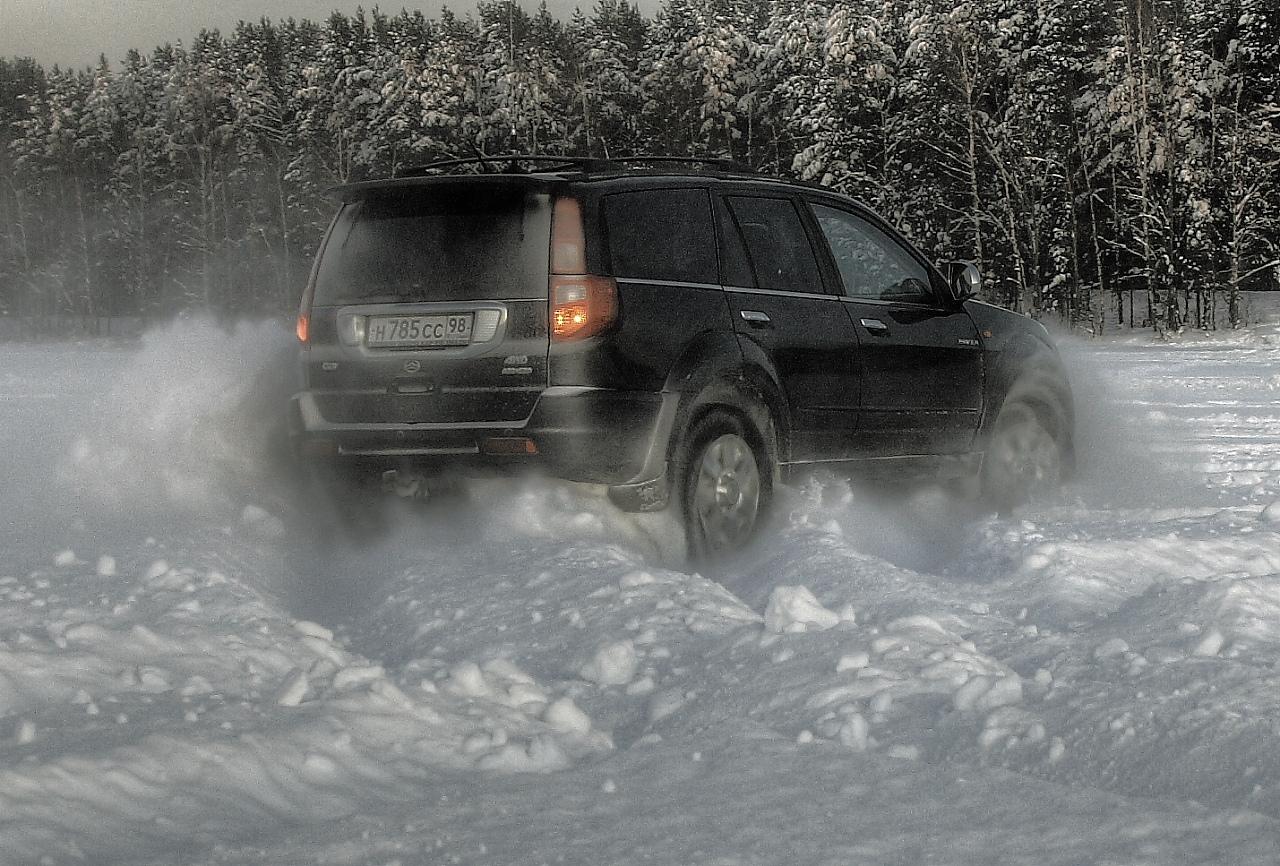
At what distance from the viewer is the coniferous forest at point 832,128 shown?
1657 inches

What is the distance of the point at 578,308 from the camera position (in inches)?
241

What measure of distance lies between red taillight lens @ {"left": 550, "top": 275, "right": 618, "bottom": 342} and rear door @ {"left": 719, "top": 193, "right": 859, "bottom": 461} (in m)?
0.81

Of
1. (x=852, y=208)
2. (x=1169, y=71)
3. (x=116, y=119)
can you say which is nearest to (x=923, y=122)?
(x=1169, y=71)

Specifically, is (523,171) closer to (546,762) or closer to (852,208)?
(852,208)

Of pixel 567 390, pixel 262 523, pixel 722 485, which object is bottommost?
pixel 262 523

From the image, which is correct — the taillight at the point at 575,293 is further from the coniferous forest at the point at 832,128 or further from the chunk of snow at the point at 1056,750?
the coniferous forest at the point at 832,128

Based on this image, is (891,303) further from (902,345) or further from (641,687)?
(641,687)

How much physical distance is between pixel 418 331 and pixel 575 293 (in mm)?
714

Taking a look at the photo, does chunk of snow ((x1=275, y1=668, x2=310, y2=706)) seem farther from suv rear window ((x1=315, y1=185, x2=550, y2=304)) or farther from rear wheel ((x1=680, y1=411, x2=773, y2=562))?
rear wheel ((x1=680, y1=411, x2=773, y2=562))

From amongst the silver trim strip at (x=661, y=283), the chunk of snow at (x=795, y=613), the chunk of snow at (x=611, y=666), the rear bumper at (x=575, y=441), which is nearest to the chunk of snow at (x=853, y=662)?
the chunk of snow at (x=795, y=613)

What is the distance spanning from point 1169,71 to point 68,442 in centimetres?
3821

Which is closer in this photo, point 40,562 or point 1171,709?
point 1171,709

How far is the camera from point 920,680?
174 inches

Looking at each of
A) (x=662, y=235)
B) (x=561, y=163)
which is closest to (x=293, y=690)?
(x=662, y=235)
